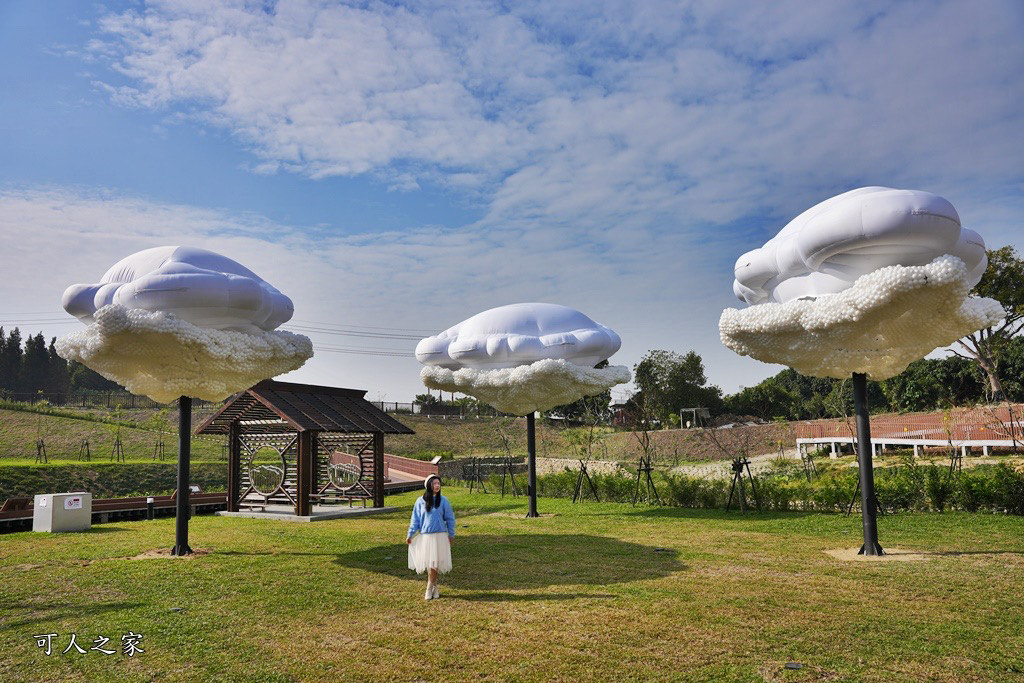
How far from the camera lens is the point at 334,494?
19922 mm

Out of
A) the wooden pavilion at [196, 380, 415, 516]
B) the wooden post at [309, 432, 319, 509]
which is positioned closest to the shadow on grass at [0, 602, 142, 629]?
the wooden pavilion at [196, 380, 415, 516]

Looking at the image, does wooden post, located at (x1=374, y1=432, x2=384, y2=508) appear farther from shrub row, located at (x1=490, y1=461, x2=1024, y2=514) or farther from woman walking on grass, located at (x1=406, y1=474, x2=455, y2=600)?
woman walking on grass, located at (x1=406, y1=474, x2=455, y2=600)

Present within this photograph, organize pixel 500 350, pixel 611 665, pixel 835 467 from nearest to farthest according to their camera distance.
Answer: pixel 611 665, pixel 500 350, pixel 835 467

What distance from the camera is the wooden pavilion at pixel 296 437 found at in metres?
17.5

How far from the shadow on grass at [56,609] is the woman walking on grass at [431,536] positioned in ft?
10.7

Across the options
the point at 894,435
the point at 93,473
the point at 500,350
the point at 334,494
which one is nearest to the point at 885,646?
the point at 500,350

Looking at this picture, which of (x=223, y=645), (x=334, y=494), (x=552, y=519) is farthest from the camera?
(x=334, y=494)

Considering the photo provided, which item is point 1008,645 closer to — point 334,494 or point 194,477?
point 334,494

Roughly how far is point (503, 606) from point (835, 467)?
67.5ft

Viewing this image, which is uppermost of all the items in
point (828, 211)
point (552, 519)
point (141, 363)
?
point (828, 211)

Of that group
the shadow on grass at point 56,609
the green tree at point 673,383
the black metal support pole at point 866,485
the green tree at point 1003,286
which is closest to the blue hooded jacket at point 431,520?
the shadow on grass at point 56,609

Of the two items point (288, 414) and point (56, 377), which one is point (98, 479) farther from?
point (56, 377)

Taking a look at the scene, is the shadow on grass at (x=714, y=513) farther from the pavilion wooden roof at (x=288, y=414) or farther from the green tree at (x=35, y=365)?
the green tree at (x=35, y=365)

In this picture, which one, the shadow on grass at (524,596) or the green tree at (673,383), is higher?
the green tree at (673,383)
